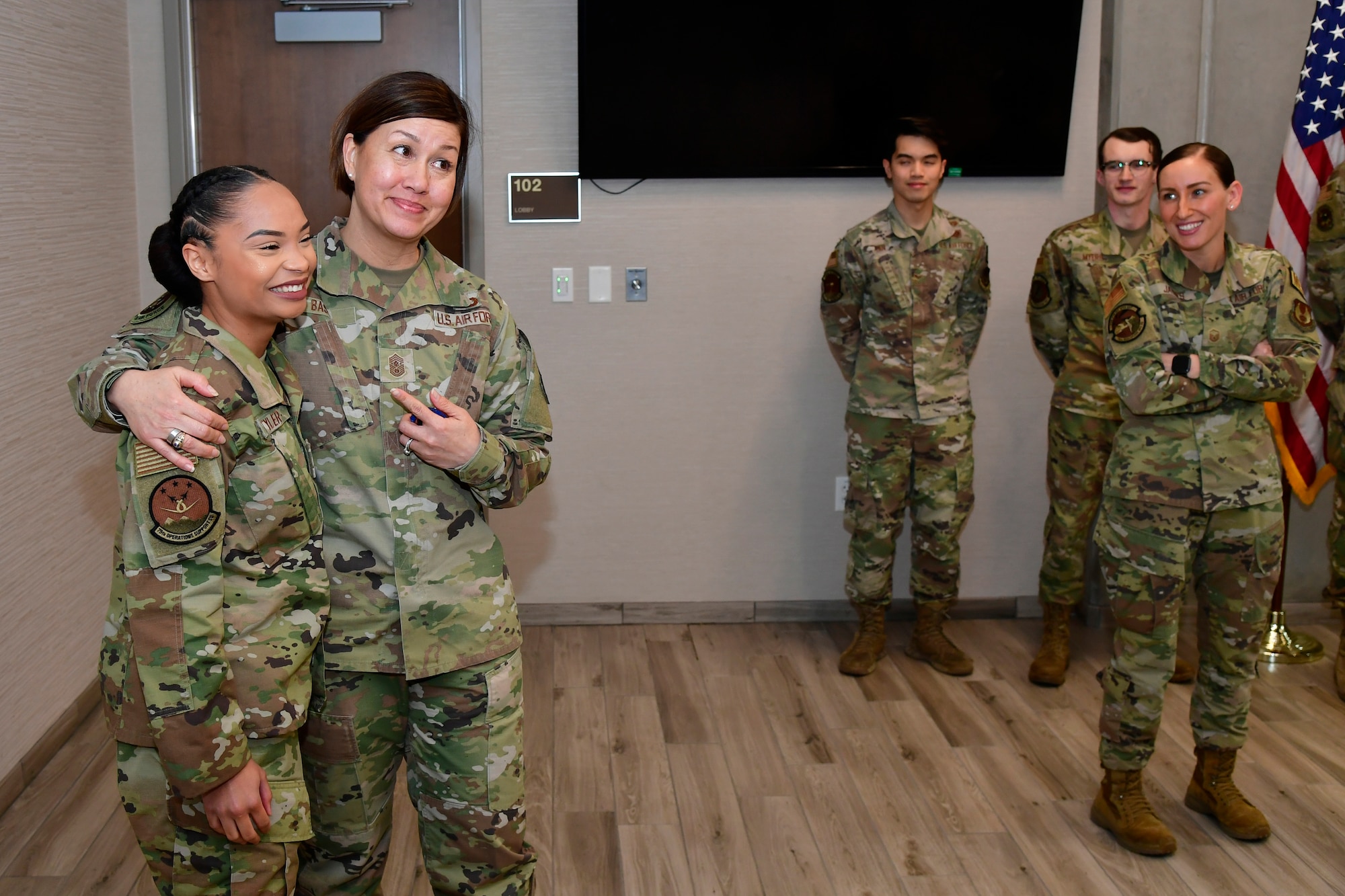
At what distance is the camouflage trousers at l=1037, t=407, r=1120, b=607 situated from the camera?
371cm

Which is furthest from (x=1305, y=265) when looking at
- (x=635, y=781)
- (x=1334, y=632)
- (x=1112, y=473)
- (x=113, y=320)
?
(x=113, y=320)

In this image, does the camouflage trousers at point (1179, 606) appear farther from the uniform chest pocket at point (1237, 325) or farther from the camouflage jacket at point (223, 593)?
the camouflage jacket at point (223, 593)

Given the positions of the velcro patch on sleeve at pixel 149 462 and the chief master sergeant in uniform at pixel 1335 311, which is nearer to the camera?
the velcro patch on sleeve at pixel 149 462

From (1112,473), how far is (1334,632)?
2.11 metres

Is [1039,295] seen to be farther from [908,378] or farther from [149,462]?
[149,462]

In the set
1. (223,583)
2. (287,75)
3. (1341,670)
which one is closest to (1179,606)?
(1341,670)

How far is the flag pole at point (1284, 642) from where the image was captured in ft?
12.8

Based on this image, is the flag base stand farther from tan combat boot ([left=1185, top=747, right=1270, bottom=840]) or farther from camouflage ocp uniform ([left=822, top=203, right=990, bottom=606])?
tan combat boot ([left=1185, top=747, right=1270, bottom=840])

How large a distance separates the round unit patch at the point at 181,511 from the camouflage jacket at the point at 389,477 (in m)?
0.28

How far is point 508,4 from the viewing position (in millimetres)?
3889

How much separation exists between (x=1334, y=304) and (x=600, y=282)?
238 centimetres

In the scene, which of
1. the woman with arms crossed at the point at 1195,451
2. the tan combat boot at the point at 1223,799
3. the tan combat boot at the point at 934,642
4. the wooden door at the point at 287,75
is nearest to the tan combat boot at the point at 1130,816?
the woman with arms crossed at the point at 1195,451

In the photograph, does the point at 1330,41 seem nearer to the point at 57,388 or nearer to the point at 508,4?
the point at 508,4

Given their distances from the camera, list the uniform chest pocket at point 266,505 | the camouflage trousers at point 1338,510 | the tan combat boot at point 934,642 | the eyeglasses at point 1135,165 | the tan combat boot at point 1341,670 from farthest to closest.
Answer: the tan combat boot at point 934,642, the camouflage trousers at point 1338,510, the tan combat boot at point 1341,670, the eyeglasses at point 1135,165, the uniform chest pocket at point 266,505
